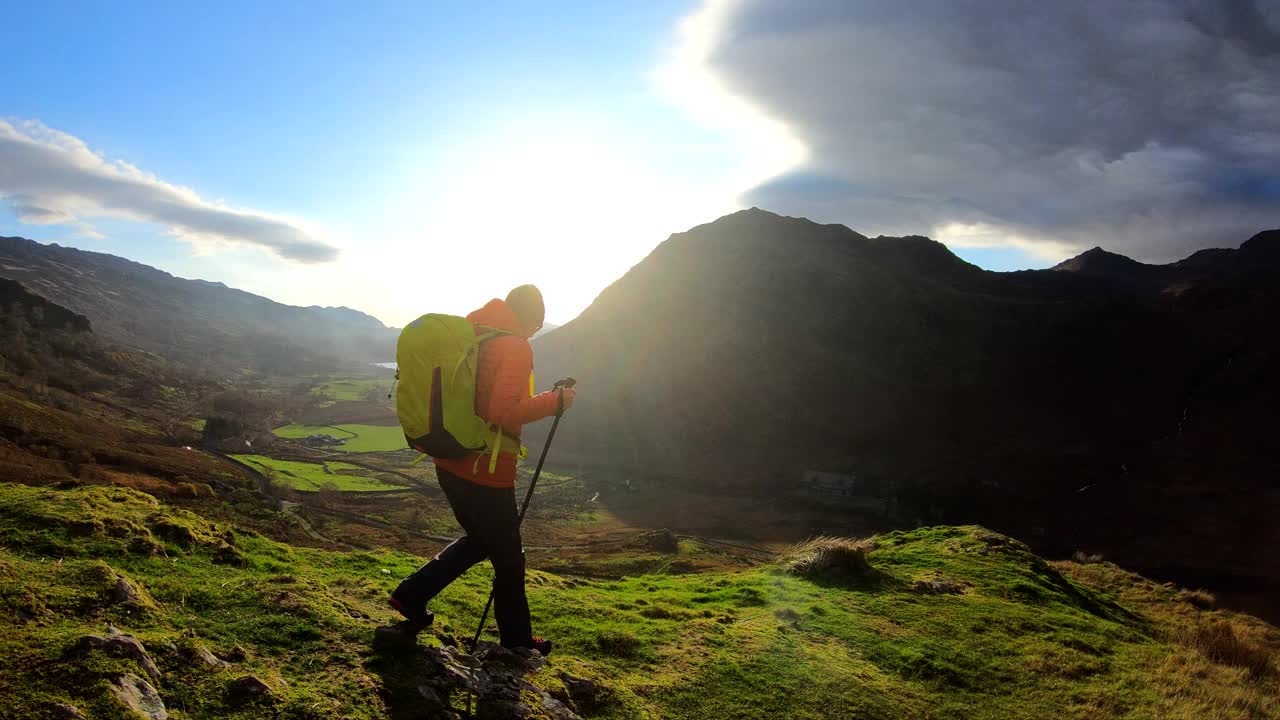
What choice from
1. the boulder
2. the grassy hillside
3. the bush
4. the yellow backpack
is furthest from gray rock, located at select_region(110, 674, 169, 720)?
the bush

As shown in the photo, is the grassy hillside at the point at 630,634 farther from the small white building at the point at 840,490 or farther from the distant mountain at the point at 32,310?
the distant mountain at the point at 32,310

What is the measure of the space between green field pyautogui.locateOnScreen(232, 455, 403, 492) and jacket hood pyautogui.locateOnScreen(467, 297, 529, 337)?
144 ft

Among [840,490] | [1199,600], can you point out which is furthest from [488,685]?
[840,490]

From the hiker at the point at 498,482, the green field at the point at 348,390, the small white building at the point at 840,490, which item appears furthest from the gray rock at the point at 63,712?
the green field at the point at 348,390

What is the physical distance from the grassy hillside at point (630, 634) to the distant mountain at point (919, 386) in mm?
41042

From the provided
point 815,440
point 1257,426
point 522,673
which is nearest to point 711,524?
point 815,440

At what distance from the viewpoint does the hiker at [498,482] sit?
423 cm

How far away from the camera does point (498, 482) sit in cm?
444

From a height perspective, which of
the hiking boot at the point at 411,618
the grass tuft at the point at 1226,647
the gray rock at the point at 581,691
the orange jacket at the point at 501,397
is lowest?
the grass tuft at the point at 1226,647

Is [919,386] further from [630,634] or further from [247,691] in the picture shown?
[247,691]

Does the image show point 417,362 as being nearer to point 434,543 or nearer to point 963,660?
point 963,660

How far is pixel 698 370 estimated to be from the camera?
7100cm

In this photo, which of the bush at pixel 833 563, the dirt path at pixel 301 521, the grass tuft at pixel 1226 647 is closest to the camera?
the grass tuft at pixel 1226 647

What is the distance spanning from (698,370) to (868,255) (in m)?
35.5
